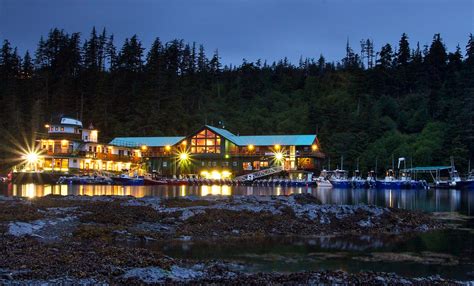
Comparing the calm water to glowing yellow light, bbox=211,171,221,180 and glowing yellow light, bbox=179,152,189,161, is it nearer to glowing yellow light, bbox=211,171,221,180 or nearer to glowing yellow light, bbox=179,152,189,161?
glowing yellow light, bbox=211,171,221,180

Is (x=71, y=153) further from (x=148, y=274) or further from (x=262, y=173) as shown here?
(x=148, y=274)

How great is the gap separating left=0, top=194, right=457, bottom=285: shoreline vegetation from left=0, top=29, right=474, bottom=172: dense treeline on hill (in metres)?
57.2

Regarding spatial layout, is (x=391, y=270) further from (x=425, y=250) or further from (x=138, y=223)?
(x=138, y=223)

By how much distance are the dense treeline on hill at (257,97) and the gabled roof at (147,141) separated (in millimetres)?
6184

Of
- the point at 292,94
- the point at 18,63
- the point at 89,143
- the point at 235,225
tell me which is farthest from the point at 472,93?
the point at 18,63

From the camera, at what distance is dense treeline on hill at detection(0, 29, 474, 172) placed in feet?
300

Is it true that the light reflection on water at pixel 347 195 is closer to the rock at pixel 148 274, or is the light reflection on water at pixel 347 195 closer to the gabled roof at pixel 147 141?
the rock at pixel 148 274

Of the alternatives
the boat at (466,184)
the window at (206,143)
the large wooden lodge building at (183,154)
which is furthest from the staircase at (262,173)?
the boat at (466,184)

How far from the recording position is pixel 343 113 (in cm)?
9988

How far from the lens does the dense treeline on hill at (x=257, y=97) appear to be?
9138 cm

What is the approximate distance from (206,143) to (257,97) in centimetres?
3308

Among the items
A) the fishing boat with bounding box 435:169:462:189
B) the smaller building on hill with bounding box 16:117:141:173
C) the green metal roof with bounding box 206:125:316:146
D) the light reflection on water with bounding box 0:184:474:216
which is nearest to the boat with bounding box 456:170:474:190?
the fishing boat with bounding box 435:169:462:189

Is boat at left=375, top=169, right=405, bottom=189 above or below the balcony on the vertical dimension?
below

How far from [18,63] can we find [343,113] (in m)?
74.3
